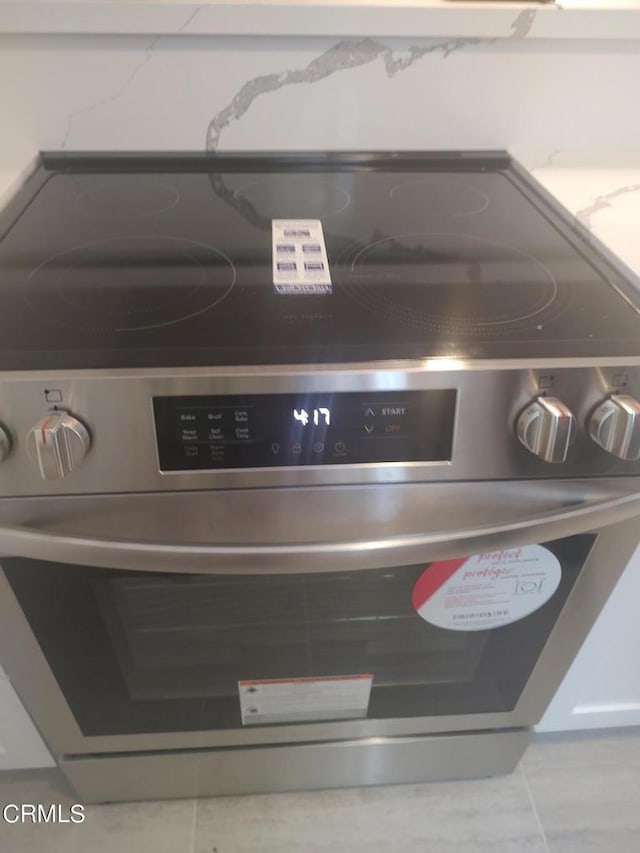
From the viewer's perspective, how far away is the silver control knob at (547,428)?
0.59 m

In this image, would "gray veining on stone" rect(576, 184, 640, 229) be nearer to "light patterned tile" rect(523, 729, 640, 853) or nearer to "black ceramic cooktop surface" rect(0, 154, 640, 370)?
"black ceramic cooktop surface" rect(0, 154, 640, 370)

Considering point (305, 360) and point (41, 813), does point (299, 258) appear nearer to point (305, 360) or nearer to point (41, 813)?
point (305, 360)

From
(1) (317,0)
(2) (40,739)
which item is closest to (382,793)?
(2) (40,739)

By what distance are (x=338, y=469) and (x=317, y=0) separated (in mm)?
659

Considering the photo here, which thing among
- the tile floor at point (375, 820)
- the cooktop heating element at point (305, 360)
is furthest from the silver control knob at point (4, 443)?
the tile floor at point (375, 820)

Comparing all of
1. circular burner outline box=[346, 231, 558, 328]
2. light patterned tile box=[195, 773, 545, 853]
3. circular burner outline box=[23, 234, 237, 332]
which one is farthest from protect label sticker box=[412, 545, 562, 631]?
light patterned tile box=[195, 773, 545, 853]

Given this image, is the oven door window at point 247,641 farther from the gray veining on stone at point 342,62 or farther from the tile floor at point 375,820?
the gray veining on stone at point 342,62

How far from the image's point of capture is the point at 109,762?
105 cm

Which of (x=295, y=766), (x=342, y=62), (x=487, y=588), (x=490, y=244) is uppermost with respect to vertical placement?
(x=342, y=62)

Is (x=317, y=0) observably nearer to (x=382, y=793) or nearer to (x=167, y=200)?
(x=167, y=200)

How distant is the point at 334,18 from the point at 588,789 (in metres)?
1.28

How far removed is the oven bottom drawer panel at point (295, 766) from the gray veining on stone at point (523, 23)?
1.02 metres

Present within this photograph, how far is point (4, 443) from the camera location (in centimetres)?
59

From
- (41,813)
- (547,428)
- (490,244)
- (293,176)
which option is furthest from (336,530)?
(41,813)
